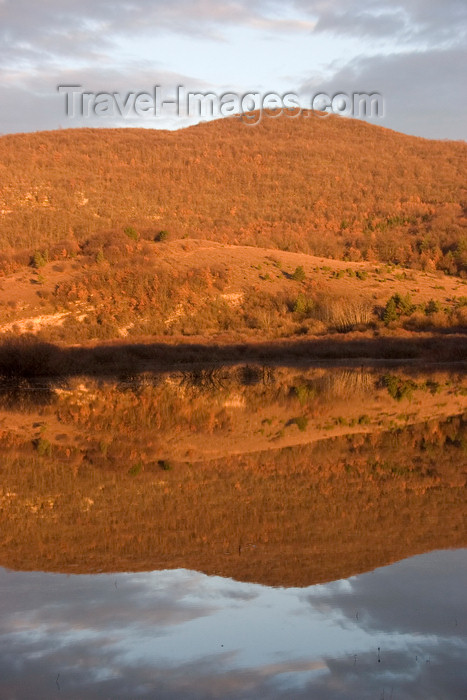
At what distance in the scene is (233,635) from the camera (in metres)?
6.12

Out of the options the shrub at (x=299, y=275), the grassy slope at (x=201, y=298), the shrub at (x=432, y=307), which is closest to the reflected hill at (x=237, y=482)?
the grassy slope at (x=201, y=298)

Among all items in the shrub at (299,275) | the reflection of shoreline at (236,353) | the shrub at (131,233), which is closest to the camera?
the reflection of shoreline at (236,353)

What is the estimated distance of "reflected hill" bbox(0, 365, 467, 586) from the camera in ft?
27.1

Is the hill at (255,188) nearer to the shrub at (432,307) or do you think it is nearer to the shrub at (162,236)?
the shrub at (162,236)

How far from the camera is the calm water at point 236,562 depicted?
546 cm

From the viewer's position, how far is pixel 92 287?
46375mm

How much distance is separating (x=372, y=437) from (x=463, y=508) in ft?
19.7

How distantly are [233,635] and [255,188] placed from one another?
79.0 metres

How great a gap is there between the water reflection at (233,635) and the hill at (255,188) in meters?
48.9

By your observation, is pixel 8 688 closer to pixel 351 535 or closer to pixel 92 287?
pixel 351 535

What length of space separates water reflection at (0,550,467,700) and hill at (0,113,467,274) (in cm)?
4892

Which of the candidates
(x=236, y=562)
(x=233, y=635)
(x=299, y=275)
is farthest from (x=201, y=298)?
(x=233, y=635)

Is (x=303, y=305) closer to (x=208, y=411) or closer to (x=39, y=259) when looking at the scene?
(x=39, y=259)

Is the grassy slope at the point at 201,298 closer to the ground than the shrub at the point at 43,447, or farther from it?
farther from it
